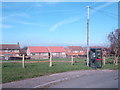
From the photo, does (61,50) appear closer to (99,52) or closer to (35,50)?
(35,50)

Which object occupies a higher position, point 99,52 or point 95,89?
point 99,52

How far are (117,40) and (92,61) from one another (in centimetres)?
1141

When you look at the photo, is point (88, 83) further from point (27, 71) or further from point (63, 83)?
point (27, 71)

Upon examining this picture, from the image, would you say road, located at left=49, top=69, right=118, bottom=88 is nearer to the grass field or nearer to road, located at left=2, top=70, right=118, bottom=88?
road, located at left=2, top=70, right=118, bottom=88

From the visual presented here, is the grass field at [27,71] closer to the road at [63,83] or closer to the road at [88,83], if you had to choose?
the road at [63,83]

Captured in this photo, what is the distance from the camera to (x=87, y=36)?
19.2m

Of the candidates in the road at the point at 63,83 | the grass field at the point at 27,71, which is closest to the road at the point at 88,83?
the road at the point at 63,83

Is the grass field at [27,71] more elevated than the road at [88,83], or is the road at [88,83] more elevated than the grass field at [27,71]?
the grass field at [27,71]

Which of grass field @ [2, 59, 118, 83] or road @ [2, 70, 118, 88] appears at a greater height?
grass field @ [2, 59, 118, 83]

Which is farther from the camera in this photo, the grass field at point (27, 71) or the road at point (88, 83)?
the grass field at point (27, 71)

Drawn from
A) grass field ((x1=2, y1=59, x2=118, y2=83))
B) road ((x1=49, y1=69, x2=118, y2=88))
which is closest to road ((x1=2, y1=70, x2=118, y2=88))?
road ((x1=49, y1=69, x2=118, y2=88))

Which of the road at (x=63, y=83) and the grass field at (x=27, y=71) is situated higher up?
the grass field at (x=27, y=71)

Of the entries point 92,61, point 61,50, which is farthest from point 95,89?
point 61,50

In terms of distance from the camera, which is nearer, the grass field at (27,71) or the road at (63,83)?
the road at (63,83)
